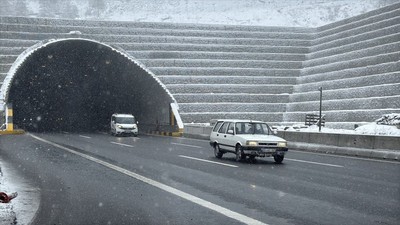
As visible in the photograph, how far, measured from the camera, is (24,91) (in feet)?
181

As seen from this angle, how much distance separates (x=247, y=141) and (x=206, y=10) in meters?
80.1

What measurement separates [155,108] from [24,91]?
19.3 metres

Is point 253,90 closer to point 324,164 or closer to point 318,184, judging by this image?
point 324,164

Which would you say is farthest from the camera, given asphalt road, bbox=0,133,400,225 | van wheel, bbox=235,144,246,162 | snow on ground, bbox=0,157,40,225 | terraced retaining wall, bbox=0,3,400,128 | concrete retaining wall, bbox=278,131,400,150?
terraced retaining wall, bbox=0,3,400,128

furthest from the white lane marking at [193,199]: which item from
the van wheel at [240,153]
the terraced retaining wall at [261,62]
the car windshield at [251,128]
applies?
the terraced retaining wall at [261,62]

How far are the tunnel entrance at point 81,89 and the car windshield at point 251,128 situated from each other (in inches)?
944

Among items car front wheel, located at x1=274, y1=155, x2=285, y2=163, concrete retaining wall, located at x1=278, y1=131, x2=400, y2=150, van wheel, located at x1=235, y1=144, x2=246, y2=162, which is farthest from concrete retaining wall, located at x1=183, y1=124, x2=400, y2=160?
van wheel, located at x1=235, y1=144, x2=246, y2=162

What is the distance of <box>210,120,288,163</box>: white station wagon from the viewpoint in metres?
16.1

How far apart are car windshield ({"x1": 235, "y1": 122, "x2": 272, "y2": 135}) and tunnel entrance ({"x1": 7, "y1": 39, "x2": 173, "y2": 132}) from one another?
78.7 ft

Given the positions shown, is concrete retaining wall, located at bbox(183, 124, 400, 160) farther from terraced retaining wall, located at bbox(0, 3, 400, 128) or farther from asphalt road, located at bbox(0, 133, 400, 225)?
terraced retaining wall, located at bbox(0, 3, 400, 128)

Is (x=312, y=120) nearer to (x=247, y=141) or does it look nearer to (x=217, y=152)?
(x=217, y=152)

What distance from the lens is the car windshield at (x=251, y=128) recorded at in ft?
56.7

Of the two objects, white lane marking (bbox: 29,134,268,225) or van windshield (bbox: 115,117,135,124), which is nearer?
white lane marking (bbox: 29,134,268,225)

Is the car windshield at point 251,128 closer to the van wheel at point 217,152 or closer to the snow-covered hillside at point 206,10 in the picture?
the van wheel at point 217,152
